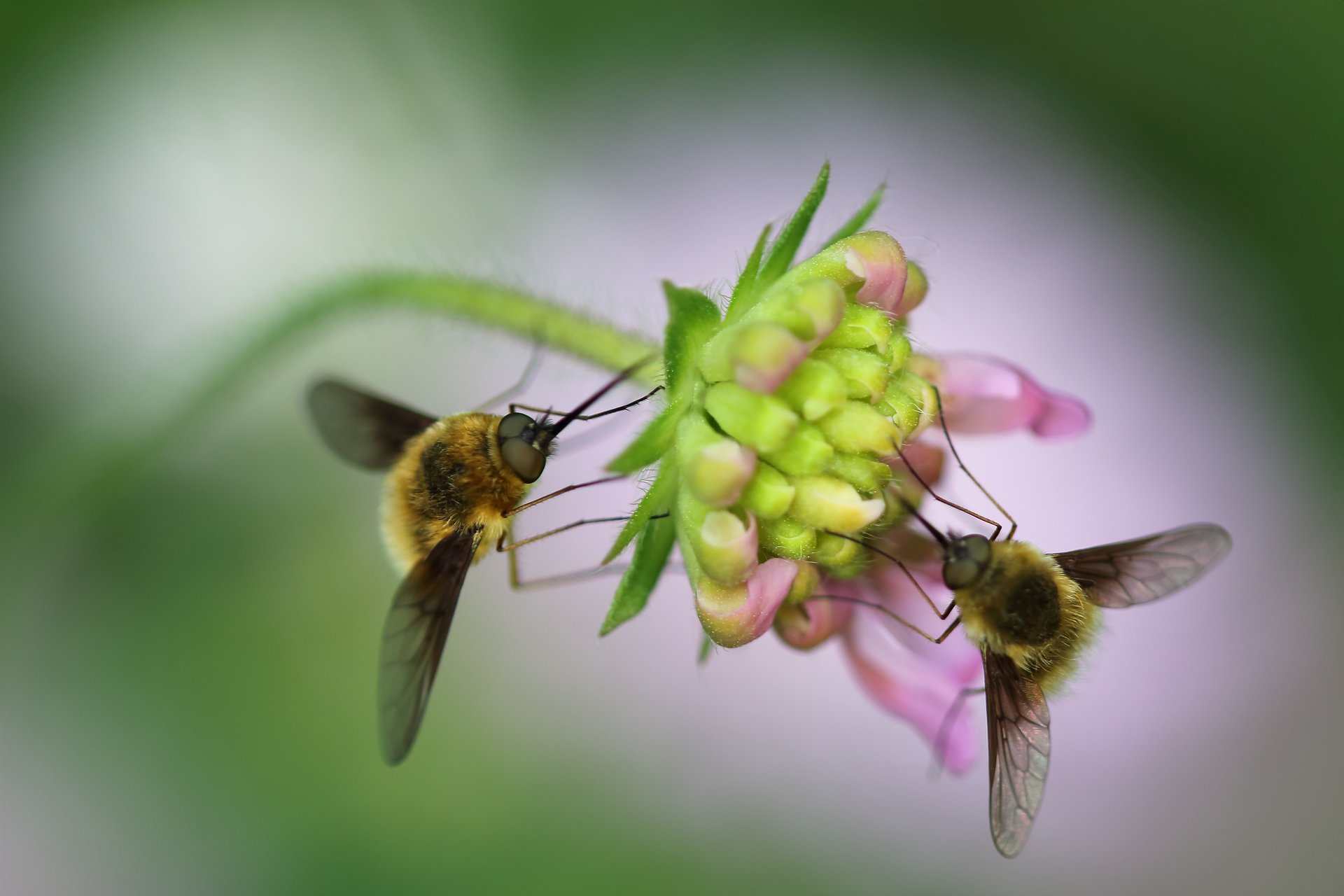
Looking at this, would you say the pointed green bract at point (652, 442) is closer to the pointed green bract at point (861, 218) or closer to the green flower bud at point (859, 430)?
the green flower bud at point (859, 430)

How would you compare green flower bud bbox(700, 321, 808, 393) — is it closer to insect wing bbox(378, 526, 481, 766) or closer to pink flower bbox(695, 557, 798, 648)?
pink flower bbox(695, 557, 798, 648)

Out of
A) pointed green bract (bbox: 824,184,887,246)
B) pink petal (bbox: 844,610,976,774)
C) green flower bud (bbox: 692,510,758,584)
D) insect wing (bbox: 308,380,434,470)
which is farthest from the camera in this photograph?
insect wing (bbox: 308,380,434,470)

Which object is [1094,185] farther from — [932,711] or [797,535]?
[797,535]

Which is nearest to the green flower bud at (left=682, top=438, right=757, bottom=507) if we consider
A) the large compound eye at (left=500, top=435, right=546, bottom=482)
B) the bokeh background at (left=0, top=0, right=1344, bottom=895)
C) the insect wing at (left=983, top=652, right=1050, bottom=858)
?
the large compound eye at (left=500, top=435, right=546, bottom=482)

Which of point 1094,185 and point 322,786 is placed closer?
point 322,786

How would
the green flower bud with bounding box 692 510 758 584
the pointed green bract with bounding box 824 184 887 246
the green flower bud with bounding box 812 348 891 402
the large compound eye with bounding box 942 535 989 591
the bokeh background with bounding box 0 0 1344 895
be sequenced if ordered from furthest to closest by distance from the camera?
the bokeh background with bounding box 0 0 1344 895
the large compound eye with bounding box 942 535 989 591
the pointed green bract with bounding box 824 184 887 246
the green flower bud with bounding box 812 348 891 402
the green flower bud with bounding box 692 510 758 584

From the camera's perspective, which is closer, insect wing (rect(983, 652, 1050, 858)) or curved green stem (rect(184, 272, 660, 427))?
insect wing (rect(983, 652, 1050, 858))

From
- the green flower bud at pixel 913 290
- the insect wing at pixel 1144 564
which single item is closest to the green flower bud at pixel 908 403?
the green flower bud at pixel 913 290

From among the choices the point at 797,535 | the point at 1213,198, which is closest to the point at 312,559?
the point at 797,535
